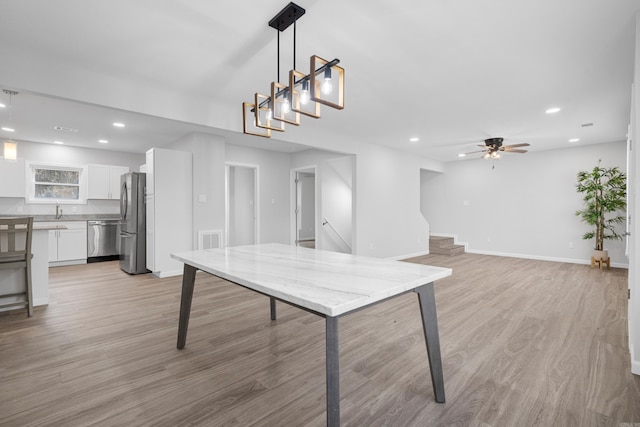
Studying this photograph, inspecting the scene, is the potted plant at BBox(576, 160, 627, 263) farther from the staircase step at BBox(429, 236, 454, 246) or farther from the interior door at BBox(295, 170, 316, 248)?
the interior door at BBox(295, 170, 316, 248)

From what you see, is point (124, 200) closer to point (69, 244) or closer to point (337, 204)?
point (69, 244)

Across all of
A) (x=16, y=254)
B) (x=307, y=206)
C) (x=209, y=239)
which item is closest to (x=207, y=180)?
(x=209, y=239)

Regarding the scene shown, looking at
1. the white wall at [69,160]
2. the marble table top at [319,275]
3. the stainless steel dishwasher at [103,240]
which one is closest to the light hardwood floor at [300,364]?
the marble table top at [319,275]

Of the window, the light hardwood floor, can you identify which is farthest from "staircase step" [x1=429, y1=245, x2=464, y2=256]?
the window

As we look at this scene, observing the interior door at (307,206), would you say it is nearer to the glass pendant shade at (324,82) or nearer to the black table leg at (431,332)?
the glass pendant shade at (324,82)

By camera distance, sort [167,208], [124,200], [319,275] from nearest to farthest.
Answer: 1. [319,275]
2. [167,208]
3. [124,200]

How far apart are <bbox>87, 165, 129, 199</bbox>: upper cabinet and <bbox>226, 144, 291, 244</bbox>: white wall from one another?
2.74 metres

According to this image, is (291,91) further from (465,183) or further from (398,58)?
(465,183)

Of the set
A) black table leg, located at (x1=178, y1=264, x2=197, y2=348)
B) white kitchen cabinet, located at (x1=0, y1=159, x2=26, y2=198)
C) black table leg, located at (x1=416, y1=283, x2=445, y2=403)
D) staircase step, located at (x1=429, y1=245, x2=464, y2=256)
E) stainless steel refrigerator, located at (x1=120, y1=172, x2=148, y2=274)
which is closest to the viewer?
black table leg, located at (x1=416, y1=283, x2=445, y2=403)

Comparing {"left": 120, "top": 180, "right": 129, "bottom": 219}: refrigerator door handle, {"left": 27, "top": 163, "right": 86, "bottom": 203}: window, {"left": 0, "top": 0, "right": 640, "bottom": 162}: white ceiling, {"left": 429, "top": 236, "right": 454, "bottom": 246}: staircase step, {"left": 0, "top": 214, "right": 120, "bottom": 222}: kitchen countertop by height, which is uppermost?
{"left": 0, "top": 0, "right": 640, "bottom": 162}: white ceiling

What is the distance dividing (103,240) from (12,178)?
5.67 feet

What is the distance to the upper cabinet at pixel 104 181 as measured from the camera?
19.6 ft

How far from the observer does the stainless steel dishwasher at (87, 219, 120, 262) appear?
5.72 meters

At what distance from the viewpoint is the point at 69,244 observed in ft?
17.9
